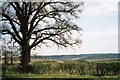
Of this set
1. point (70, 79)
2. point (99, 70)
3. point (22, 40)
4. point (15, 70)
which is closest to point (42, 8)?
point (22, 40)

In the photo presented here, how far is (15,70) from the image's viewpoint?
88.9ft

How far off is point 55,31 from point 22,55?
4.07 m

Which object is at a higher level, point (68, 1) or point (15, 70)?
point (68, 1)

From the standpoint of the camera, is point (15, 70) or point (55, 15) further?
point (55, 15)

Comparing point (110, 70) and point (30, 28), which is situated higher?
point (30, 28)

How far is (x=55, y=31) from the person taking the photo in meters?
31.2

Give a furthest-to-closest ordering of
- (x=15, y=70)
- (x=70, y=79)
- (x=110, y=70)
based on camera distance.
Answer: (x=15, y=70), (x=110, y=70), (x=70, y=79)

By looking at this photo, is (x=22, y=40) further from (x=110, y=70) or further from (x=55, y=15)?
(x=110, y=70)

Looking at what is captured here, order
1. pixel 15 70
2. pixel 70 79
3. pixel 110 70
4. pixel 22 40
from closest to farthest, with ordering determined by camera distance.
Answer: pixel 70 79 → pixel 110 70 → pixel 15 70 → pixel 22 40

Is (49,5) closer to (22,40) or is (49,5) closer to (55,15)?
(55,15)

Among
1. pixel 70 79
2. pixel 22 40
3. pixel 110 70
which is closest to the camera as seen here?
pixel 70 79

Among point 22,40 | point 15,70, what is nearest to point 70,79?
point 15,70

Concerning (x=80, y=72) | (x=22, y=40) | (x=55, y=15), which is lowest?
(x=80, y=72)

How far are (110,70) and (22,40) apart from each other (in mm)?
9356
